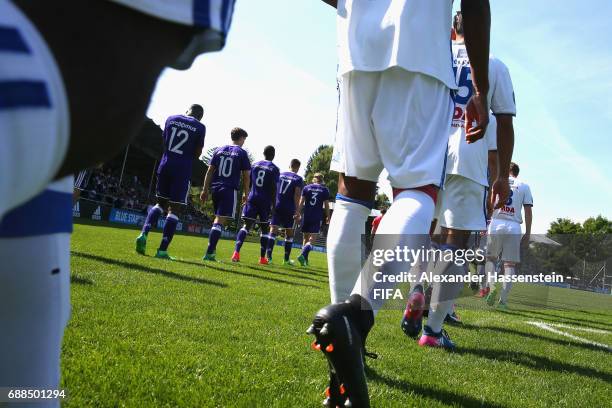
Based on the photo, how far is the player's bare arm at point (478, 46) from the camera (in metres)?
1.77

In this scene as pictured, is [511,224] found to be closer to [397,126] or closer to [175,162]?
[175,162]

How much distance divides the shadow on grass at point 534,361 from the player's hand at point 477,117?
71.8 inches

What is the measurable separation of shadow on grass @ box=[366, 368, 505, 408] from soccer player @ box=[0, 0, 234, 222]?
6.05 ft

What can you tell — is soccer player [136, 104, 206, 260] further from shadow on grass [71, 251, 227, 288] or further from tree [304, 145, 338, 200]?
tree [304, 145, 338, 200]

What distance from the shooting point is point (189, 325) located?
2.83m

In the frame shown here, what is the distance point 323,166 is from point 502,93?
51.7 meters

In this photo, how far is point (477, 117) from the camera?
77.1 inches

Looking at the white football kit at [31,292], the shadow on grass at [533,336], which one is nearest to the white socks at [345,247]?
the white football kit at [31,292]

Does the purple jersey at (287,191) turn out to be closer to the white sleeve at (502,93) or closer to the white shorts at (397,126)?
the white sleeve at (502,93)

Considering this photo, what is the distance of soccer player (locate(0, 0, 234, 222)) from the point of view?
1.69 feet

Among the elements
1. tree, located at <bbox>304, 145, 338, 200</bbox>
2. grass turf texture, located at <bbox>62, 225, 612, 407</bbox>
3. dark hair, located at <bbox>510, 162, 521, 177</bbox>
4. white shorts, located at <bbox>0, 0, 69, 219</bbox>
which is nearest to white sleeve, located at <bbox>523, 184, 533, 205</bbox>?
dark hair, located at <bbox>510, 162, 521, 177</bbox>

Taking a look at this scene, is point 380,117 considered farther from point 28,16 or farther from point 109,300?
point 109,300

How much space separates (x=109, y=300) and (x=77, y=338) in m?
1.05

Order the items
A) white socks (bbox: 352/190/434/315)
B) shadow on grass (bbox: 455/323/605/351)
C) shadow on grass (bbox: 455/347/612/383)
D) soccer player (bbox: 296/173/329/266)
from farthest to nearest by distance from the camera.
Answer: soccer player (bbox: 296/173/329/266)
shadow on grass (bbox: 455/323/605/351)
shadow on grass (bbox: 455/347/612/383)
white socks (bbox: 352/190/434/315)
